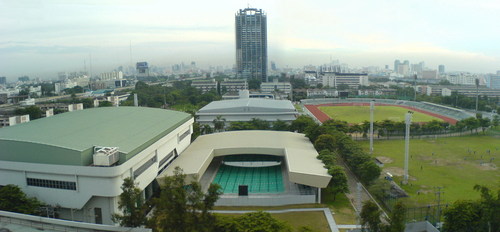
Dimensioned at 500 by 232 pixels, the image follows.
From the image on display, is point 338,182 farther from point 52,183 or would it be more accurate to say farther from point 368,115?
point 368,115

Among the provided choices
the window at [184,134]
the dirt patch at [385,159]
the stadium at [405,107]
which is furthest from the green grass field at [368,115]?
the window at [184,134]

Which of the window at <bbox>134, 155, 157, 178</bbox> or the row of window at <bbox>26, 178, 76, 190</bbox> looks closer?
the row of window at <bbox>26, 178, 76, 190</bbox>

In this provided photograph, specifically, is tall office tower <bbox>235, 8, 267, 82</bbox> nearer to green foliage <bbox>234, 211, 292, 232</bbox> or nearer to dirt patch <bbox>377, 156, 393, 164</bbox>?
dirt patch <bbox>377, 156, 393, 164</bbox>

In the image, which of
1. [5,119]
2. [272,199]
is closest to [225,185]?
[272,199]

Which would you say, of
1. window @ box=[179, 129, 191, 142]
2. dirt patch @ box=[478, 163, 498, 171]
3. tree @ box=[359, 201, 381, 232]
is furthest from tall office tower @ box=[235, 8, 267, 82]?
tree @ box=[359, 201, 381, 232]

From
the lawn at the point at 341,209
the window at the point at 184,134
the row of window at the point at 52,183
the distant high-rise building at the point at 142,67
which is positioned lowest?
the lawn at the point at 341,209

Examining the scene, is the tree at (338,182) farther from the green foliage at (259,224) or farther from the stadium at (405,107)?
the stadium at (405,107)
